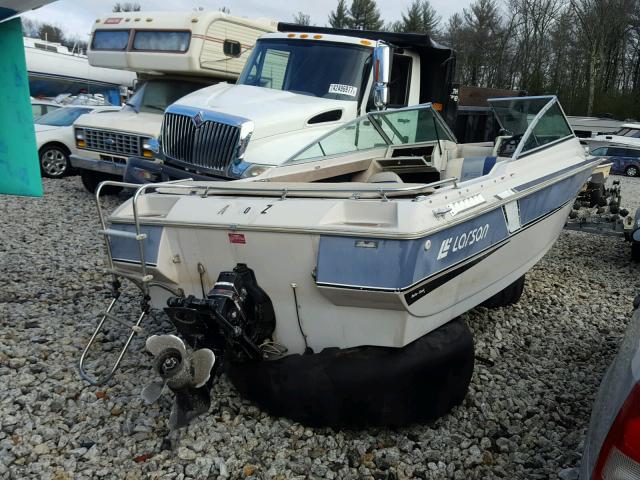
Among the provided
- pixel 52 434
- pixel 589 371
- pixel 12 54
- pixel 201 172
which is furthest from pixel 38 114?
pixel 589 371

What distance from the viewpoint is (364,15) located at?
1770 inches

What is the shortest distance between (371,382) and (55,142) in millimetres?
10416

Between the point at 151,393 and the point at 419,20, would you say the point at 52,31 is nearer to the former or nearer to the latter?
the point at 419,20

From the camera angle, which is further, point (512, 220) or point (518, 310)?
point (518, 310)

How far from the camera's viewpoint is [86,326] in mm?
4445

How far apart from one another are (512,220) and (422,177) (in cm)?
177

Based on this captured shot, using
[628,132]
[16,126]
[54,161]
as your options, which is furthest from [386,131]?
[628,132]

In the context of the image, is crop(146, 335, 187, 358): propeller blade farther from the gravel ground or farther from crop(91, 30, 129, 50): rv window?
crop(91, 30, 129, 50): rv window

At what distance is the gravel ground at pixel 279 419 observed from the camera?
9.46 feet

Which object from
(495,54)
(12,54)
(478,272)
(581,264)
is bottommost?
(581,264)

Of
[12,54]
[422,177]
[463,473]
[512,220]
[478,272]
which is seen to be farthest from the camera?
[422,177]

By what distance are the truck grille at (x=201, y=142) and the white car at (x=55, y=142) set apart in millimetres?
5207

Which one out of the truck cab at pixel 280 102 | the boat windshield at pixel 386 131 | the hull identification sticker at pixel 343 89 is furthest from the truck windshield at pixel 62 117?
the boat windshield at pixel 386 131

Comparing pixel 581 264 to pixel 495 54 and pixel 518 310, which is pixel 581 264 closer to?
pixel 518 310
